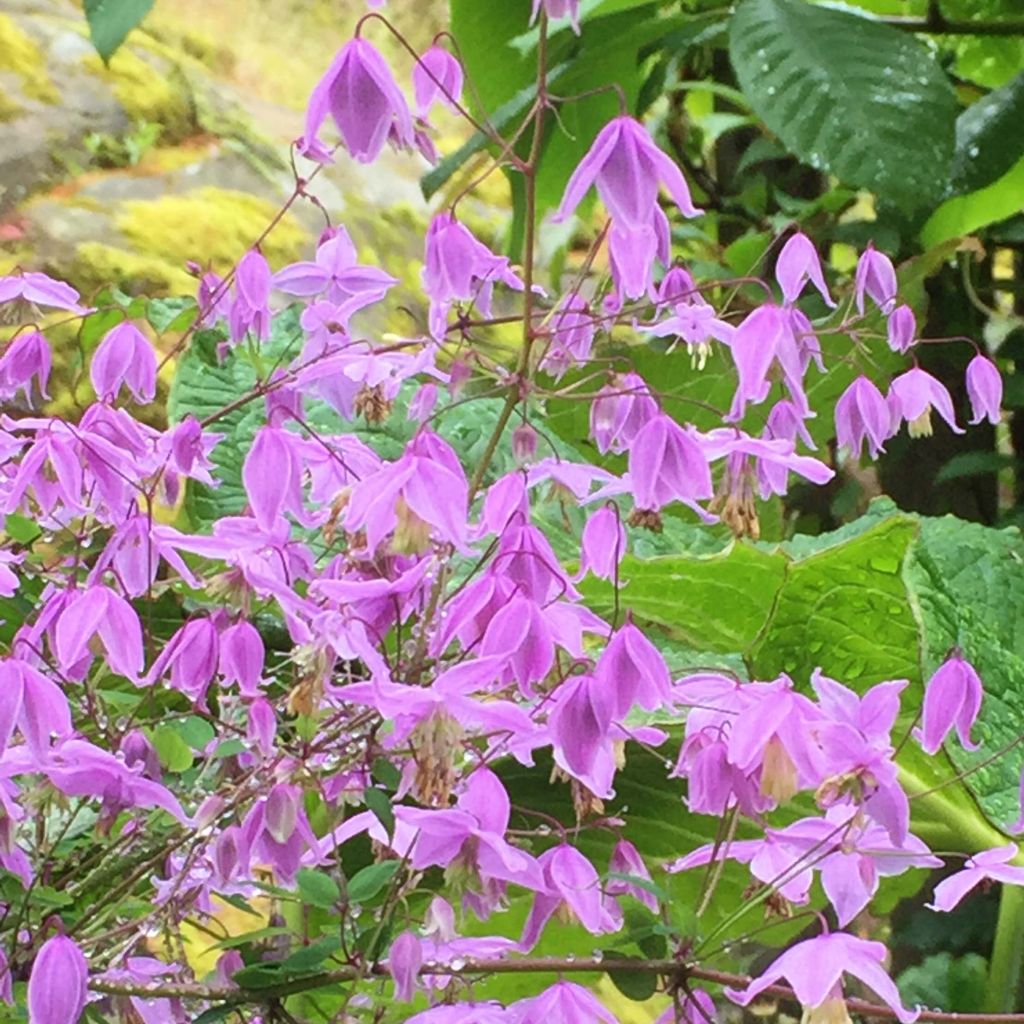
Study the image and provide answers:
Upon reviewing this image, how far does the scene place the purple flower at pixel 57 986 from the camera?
0.34 metres

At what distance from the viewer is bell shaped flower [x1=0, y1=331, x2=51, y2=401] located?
0.55 m

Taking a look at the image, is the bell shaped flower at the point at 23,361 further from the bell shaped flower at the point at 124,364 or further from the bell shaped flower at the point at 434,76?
the bell shaped flower at the point at 434,76

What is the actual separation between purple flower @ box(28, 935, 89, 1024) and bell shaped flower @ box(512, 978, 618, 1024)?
13 centimetres

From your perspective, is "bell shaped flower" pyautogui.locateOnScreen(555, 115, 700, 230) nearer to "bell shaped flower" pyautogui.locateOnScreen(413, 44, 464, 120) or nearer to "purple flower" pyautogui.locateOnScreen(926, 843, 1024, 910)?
"bell shaped flower" pyautogui.locateOnScreen(413, 44, 464, 120)

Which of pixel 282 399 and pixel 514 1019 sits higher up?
pixel 282 399

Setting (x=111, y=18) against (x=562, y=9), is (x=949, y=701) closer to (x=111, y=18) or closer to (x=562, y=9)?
(x=562, y=9)

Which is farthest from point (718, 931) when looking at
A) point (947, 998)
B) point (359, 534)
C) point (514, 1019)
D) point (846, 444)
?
point (947, 998)

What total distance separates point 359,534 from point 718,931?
17 cm

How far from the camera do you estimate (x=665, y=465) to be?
1.30ft

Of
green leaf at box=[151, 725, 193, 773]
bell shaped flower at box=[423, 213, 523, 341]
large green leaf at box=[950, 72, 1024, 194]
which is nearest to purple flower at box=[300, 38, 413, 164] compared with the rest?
bell shaped flower at box=[423, 213, 523, 341]

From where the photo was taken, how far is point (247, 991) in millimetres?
367

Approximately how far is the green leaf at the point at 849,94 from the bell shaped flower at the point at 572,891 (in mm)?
410

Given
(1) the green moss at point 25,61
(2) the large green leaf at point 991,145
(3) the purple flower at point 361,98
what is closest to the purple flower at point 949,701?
(3) the purple flower at point 361,98

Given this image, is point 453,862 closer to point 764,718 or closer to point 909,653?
point 764,718
